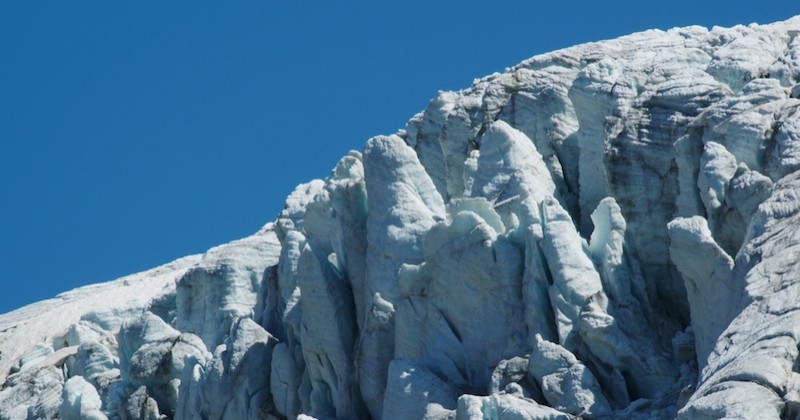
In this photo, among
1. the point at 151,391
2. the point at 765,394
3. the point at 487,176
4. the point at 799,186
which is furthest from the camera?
the point at 151,391

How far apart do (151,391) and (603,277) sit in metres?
29.7

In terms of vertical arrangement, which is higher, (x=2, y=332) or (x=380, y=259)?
(x=2, y=332)

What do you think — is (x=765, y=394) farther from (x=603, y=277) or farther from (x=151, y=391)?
(x=151, y=391)

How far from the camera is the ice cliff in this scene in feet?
202

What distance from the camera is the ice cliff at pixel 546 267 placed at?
61.5 metres

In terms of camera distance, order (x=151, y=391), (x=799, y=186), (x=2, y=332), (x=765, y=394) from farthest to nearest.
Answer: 1. (x=2, y=332)
2. (x=151, y=391)
3. (x=799, y=186)
4. (x=765, y=394)

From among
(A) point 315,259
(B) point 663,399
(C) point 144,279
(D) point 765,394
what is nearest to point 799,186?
(B) point 663,399

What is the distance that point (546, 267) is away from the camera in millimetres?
69438

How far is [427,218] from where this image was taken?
77.7 metres

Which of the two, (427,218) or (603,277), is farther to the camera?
(427,218)

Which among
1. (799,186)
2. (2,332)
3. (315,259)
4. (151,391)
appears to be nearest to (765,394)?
(799,186)

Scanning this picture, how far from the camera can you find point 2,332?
4850 inches

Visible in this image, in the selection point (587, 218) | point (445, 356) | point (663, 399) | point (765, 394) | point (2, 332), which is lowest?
point (765, 394)

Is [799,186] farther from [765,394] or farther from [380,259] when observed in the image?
[380,259]
